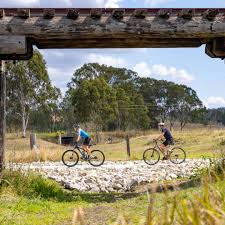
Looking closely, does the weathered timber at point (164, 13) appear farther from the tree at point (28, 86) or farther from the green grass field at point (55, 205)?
the tree at point (28, 86)

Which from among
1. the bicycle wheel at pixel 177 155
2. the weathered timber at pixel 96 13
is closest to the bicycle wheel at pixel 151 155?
the bicycle wheel at pixel 177 155

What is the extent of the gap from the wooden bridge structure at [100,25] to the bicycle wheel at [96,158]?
758 cm

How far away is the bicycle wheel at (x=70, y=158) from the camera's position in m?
17.3

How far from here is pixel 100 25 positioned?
367 inches

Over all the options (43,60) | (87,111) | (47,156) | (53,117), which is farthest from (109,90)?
(47,156)

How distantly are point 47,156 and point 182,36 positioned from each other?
12425mm

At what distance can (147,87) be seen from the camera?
72.4 metres

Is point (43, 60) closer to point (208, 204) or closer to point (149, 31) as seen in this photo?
point (149, 31)

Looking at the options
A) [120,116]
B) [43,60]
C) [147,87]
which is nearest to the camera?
[43,60]

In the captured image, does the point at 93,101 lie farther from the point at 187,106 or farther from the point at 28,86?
the point at 187,106

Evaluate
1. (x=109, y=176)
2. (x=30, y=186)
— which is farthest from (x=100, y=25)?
(x=109, y=176)

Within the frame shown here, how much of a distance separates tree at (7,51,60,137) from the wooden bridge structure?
126ft

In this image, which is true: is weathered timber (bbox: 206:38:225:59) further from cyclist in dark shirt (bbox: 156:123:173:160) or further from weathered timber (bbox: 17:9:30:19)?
cyclist in dark shirt (bbox: 156:123:173:160)

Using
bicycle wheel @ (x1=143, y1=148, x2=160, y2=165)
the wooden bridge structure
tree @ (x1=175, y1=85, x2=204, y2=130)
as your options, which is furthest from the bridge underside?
tree @ (x1=175, y1=85, x2=204, y2=130)
